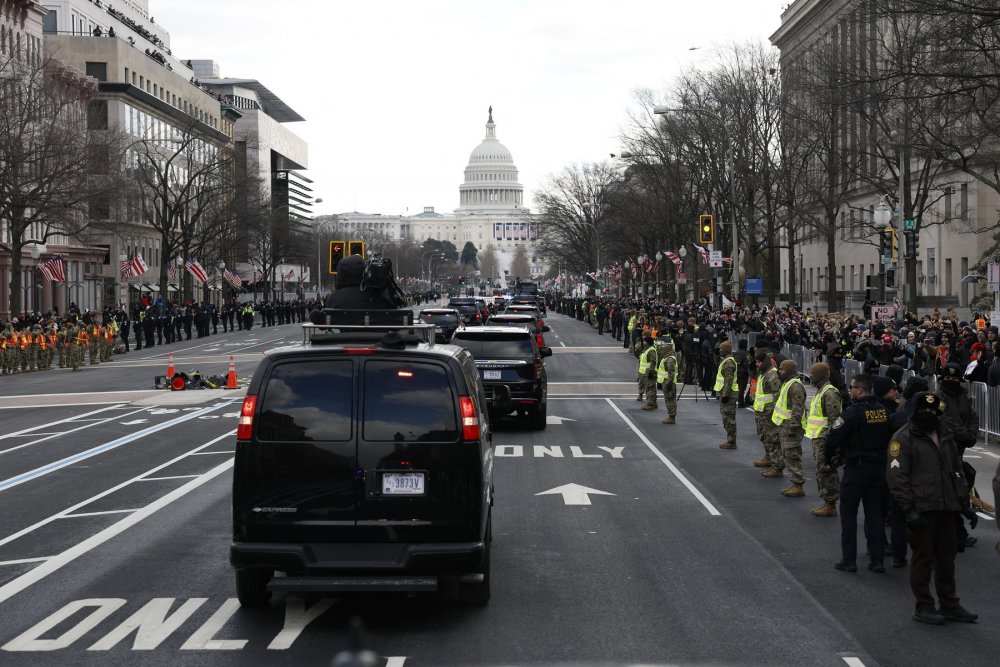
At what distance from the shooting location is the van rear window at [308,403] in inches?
336

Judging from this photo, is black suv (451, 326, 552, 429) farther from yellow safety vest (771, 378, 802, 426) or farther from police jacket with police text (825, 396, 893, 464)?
police jacket with police text (825, 396, 893, 464)

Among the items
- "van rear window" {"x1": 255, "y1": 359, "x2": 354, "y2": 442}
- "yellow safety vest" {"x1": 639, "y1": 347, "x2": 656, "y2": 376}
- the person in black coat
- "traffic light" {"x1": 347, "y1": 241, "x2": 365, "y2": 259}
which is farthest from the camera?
"yellow safety vest" {"x1": 639, "y1": 347, "x2": 656, "y2": 376}

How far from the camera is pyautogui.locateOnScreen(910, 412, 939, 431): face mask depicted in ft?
30.3

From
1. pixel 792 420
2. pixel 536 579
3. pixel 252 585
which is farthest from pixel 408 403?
pixel 792 420

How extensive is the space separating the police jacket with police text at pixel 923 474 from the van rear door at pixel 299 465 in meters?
3.91

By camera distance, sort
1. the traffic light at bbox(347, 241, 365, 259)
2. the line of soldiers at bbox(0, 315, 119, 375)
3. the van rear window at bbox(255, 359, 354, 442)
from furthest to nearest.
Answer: the line of soldiers at bbox(0, 315, 119, 375) → the traffic light at bbox(347, 241, 365, 259) → the van rear window at bbox(255, 359, 354, 442)

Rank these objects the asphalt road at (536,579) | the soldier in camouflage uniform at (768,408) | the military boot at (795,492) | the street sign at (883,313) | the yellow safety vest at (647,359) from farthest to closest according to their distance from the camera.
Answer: the street sign at (883,313) < the yellow safety vest at (647,359) < the soldier in camouflage uniform at (768,408) < the military boot at (795,492) < the asphalt road at (536,579)

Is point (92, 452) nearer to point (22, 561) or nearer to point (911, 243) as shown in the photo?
point (22, 561)

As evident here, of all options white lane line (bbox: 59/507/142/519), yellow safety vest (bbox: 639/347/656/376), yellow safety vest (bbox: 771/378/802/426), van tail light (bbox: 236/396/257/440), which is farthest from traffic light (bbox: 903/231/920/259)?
van tail light (bbox: 236/396/257/440)

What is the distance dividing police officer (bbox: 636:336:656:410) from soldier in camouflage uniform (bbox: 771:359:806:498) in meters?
9.65

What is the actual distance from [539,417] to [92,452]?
7.18 meters

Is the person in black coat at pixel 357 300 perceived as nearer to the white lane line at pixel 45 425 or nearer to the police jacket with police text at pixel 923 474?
the police jacket with police text at pixel 923 474

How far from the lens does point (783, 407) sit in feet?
48.4

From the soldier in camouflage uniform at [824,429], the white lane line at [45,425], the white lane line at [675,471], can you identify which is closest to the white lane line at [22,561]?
the white lane line at [675,471]
